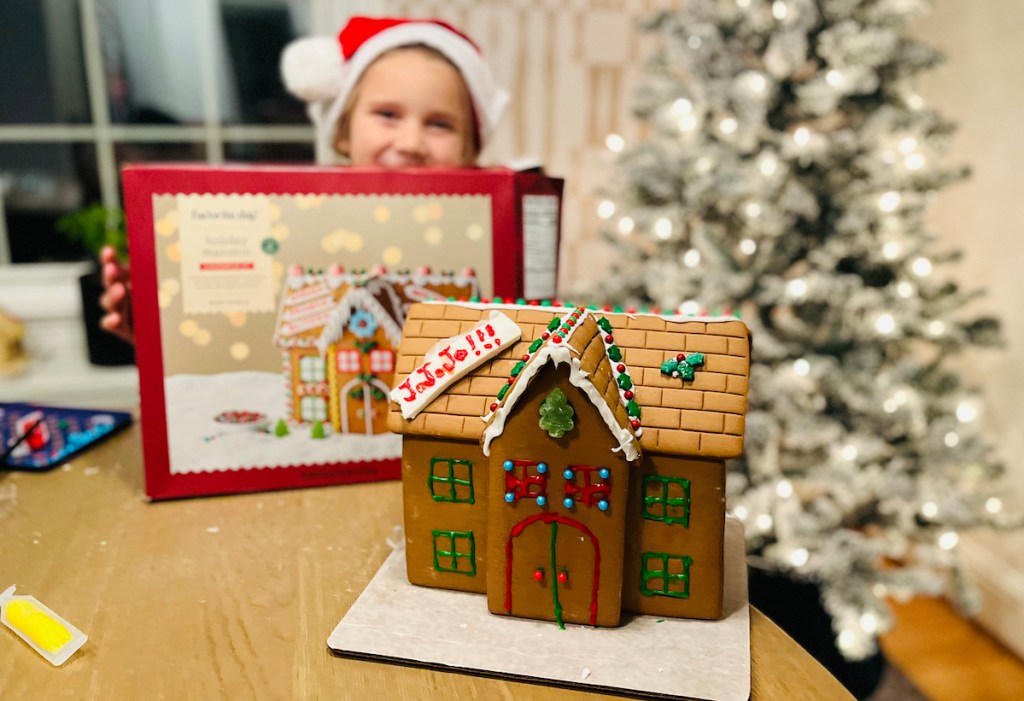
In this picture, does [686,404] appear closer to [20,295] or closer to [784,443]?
[784,443]

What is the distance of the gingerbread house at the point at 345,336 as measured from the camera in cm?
81

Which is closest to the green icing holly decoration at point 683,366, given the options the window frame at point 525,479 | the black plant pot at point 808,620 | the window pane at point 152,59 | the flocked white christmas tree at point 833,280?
the window frame at point 525,479

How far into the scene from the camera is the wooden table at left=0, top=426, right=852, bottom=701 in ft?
1.66

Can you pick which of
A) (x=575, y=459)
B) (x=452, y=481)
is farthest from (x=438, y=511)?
(x=575, y=459)

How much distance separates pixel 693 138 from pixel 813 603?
1.12m

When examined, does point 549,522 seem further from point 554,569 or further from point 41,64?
point 41,64

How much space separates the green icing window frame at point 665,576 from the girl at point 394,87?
65 centimetres

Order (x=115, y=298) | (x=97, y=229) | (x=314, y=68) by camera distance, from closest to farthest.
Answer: (x=115, y=298) < (x=314, y=68) < (x=97, y=229)

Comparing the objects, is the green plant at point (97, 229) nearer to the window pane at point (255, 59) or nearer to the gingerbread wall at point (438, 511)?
the window pane at point (255, 59)

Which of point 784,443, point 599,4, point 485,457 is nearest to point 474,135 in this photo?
point 485,457

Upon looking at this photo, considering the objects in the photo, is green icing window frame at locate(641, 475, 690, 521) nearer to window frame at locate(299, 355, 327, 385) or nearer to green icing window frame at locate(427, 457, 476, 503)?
green icing window frame at locate(427, 457, 476, 503)

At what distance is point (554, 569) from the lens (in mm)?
564

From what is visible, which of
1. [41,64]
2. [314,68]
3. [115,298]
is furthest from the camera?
[41,64]

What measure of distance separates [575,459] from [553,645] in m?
0.14
